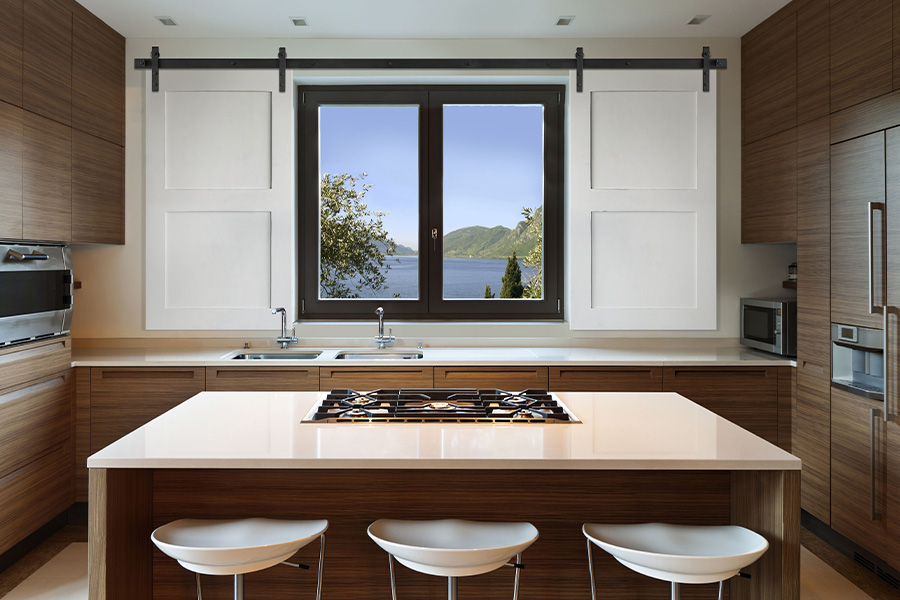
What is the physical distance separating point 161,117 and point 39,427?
1936mm

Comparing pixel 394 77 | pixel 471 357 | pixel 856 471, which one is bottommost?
pixel 856 471

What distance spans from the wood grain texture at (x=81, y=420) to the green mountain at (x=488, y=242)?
218cm

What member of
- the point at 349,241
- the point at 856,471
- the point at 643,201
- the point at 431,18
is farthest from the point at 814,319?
the point at 349,241

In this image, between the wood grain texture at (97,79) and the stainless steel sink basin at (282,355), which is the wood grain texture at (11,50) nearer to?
the wood grain texture at (97,79)

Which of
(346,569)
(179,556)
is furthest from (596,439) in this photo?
A: (179,556)

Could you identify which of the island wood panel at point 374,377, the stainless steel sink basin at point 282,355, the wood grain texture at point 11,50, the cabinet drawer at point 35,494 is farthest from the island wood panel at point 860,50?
the cabinet drawer at point 35,494

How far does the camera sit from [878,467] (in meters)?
2.88

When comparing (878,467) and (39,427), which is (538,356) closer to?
(878,467)

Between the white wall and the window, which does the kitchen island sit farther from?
the window

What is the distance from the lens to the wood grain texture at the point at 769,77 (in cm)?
357

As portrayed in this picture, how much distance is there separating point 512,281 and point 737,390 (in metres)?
1.51

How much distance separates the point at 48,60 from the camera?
10.8 feet

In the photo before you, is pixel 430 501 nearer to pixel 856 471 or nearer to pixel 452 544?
pixel 452 544

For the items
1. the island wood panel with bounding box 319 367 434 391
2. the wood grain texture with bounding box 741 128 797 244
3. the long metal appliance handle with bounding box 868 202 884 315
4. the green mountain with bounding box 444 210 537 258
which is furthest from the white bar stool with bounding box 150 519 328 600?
the wood grain texture with bounding box 741 128 797 244
